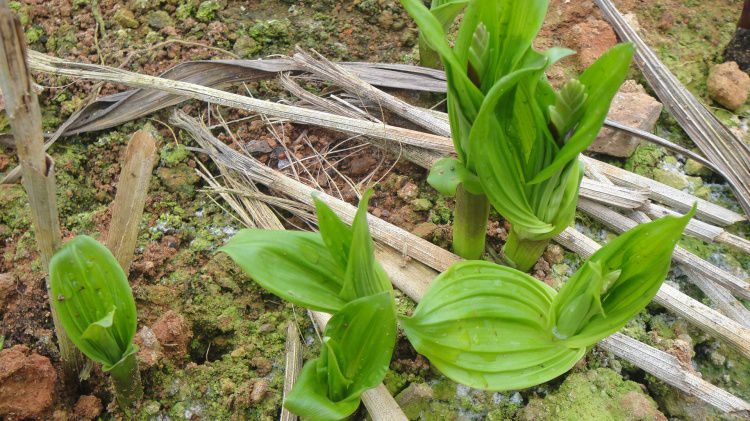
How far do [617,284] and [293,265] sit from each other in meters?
0.83

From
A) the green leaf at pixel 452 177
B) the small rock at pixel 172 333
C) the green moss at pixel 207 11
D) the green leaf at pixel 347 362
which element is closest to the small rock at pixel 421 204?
the green leaf at pixel 452 177

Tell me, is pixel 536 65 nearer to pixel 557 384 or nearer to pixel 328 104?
pixel 557 384

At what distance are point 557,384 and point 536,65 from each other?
936 mm

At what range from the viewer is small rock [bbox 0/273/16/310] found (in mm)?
1990

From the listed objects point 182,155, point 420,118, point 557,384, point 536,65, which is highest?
point 536,65

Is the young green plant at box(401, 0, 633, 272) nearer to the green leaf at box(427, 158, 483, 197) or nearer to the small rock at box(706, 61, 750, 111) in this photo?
the green leaf at box(427, 158, 483, 197)

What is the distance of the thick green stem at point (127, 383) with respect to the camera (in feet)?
5.43

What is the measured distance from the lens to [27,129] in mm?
1321

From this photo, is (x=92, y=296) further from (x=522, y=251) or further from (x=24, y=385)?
(x=522, y=251)

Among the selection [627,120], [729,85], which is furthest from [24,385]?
[729,85]

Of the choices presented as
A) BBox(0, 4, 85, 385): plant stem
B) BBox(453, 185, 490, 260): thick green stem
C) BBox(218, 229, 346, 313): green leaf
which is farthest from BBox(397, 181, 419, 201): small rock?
BBox(0, 4, 85, 385): plant stem

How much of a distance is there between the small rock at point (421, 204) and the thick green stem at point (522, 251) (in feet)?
1.05

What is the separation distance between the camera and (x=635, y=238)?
154 cm

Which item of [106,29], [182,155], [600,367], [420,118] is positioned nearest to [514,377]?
[600,367]
